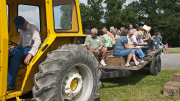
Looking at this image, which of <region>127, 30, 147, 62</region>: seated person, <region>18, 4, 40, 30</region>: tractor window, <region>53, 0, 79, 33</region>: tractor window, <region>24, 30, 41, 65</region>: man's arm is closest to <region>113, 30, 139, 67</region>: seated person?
<region>127, 30, 147, 62</region>: seated person

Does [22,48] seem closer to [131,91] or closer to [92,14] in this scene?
[131,91]

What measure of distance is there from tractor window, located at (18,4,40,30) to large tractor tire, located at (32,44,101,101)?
1.06 m

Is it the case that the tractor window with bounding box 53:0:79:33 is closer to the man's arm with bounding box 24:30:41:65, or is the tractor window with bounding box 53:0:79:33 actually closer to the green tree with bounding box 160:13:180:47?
the man's arm with bounding box 24:30:41:65

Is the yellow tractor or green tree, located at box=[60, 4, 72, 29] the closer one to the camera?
the yellow tractor

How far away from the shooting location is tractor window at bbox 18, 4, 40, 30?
3637 millimetres

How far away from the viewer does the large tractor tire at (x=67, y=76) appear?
256 cm

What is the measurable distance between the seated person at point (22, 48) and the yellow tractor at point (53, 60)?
105 millimetres

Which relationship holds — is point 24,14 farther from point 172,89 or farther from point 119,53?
point 172,89

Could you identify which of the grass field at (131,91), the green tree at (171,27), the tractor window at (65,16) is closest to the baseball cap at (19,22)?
the tractor window at (65,16)

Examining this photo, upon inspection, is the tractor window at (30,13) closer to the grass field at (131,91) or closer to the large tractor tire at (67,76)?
the large tractor tire at (67,76)

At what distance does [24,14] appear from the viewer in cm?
367

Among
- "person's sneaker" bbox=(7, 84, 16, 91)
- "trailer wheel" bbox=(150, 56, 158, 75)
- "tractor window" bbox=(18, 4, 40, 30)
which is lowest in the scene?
A: "trailer wheel" bbox=(150, 56, 158, 75)

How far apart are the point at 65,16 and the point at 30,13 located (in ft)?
2.41

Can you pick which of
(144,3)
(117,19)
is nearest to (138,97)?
(117,19)
